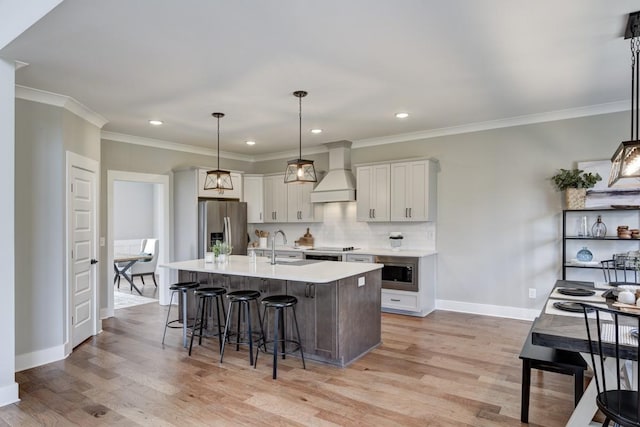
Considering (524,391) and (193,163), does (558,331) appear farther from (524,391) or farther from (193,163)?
(193,163)

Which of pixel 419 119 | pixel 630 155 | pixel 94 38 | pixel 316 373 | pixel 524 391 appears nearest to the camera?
pixel 630 155

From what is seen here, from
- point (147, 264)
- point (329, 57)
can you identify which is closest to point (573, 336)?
point (329, 57)

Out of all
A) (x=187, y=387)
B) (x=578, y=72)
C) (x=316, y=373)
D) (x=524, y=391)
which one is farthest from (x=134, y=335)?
(x=578, y=72)

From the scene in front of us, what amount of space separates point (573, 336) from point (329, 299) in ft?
6.79

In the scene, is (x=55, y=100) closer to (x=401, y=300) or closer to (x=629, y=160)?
(x=401, y=300)

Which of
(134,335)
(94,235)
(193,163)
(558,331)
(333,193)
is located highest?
(193,163)

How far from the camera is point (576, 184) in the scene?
186 inches

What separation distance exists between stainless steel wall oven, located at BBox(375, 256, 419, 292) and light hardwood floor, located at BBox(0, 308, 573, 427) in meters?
1.10

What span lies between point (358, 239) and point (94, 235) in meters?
3.90

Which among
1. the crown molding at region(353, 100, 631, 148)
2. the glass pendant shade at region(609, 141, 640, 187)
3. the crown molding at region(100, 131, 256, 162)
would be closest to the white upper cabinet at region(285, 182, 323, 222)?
the crown molding at region(353, 100, 631, 148)

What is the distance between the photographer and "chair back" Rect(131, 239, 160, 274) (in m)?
7.95

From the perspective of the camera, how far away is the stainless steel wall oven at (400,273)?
5465 millimetres

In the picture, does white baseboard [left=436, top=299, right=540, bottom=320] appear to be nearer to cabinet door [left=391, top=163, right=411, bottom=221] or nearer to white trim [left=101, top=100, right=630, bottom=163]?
cabinet door [left=391, top=163, right=411, bottom=221]

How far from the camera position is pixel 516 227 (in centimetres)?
530
